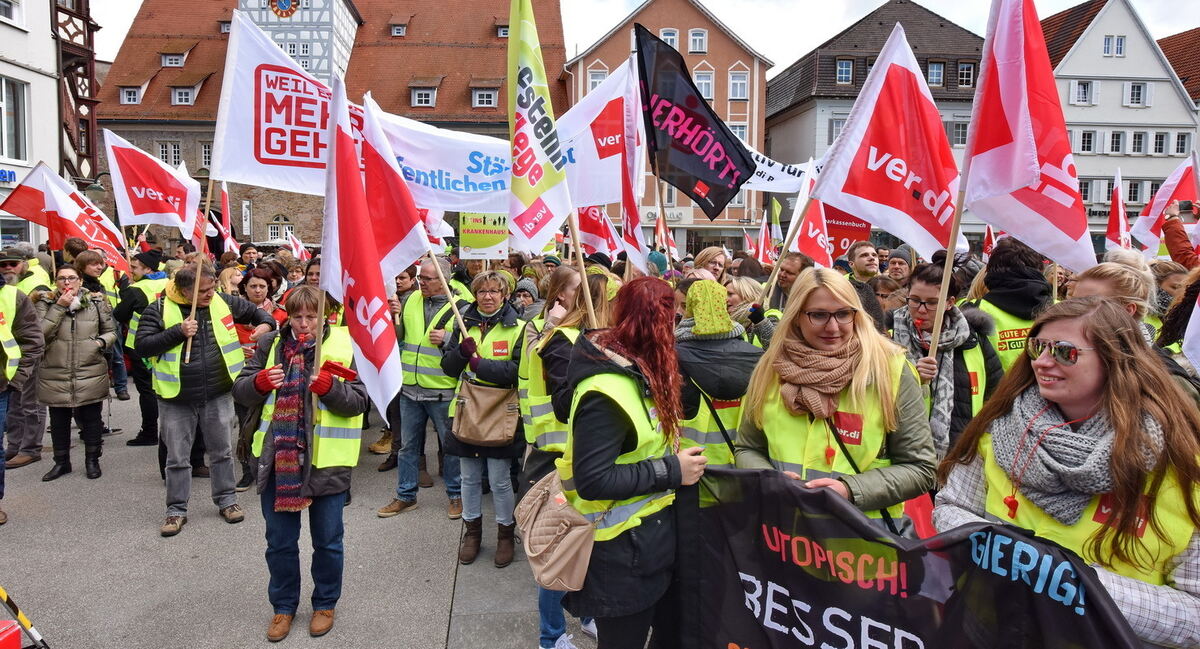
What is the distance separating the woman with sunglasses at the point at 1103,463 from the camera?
181 cm

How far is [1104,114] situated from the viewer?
128 ft

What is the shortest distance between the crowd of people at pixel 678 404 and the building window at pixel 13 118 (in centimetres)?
1586

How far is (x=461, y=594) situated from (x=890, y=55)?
400 cm

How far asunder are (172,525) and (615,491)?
433 centimetres

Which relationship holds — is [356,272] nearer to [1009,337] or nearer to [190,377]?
[190,377]

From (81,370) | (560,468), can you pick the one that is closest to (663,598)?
(560,468)

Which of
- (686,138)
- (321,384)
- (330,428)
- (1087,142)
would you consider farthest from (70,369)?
(1087,142)

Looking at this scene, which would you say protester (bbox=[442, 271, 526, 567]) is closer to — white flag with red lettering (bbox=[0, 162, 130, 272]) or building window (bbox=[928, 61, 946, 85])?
white flag with red lettering (bbox=[0, 162, 130, 272])

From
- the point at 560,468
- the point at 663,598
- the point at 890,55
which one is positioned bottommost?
the point at 663,598

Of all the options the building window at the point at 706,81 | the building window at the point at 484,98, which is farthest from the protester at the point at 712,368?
the building window at the point at 484,98

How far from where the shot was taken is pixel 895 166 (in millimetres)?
4004

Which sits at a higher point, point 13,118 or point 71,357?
point 13,118

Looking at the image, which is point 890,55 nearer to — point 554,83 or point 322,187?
point 322,187

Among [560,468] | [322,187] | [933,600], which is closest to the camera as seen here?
[933,600]
